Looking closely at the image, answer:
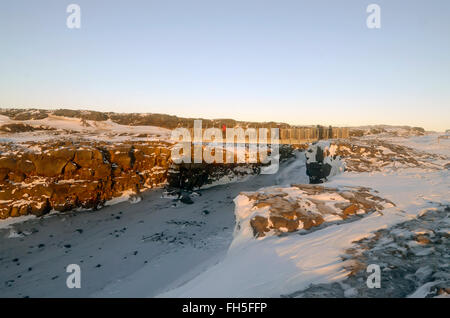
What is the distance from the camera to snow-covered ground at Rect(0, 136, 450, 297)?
407cm

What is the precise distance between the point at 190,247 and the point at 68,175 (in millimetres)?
11018

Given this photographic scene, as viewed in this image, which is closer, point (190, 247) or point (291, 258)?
point (291, 258)

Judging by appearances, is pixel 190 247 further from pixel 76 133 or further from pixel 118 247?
pixel 76 133

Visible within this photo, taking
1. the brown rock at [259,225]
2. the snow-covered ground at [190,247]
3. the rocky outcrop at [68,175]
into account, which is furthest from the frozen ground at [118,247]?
Answer: the brown rock at [259,225]

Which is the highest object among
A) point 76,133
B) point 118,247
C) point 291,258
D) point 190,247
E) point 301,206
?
point 76,133

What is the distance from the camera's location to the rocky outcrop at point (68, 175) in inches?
569

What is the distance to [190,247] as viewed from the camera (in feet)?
34.2

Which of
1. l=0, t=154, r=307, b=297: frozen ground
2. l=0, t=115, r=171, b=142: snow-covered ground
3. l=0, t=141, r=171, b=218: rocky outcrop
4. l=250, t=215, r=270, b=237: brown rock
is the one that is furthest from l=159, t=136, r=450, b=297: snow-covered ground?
l=0, t=115, r=171, b=142: snow-covered ground

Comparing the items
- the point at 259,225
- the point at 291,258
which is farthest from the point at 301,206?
the point at 291,258

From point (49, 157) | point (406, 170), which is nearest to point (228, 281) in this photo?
point (406, 170)

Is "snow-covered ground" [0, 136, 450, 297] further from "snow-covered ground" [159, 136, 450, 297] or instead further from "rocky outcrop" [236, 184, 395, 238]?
"rocky outcrop" [236, 184, 395, 238]

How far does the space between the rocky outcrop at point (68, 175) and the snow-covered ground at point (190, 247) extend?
1139 millimetres
